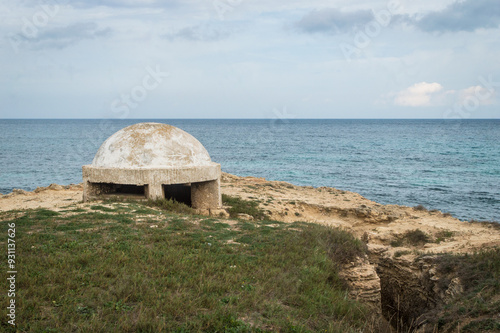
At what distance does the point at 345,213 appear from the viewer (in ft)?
51.5

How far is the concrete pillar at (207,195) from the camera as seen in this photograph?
511 inches

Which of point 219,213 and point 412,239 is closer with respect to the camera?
point 219,213

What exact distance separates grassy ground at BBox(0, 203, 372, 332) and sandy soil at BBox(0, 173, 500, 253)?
169 inches

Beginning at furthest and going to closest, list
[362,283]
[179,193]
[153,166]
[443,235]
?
[179,193] → [443,235] → [153,166] → [362,283]

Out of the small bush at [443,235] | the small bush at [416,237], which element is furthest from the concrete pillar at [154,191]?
the small bush at [443,235]

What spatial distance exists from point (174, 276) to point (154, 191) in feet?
19.0

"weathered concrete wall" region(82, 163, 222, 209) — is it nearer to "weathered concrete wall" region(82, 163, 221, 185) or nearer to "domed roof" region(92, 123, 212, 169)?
"weathered concrete wall" region(82, 163, 221, 185)

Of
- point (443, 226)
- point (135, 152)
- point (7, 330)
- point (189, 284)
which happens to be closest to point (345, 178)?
point (443, 226)

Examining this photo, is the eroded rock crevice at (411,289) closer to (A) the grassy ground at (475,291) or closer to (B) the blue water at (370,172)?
(A) the grassy ground at (475,291)

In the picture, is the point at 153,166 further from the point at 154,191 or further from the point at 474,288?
the point at 474,288

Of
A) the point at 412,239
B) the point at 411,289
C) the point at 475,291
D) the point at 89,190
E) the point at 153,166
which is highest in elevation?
the point at 153,166

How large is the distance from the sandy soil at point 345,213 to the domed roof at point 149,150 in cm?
211

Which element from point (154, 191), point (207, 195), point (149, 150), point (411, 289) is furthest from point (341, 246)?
point (149, 150)

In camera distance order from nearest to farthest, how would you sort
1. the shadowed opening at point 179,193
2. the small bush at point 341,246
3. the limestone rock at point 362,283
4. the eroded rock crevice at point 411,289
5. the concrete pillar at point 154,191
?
the eroded rock crevice at point 411,289 → the limestone rock at point 362,283 → the small bush at point 341,246 → the concrete pillar at point 154,191 → the shadowed opening at point 179,193
